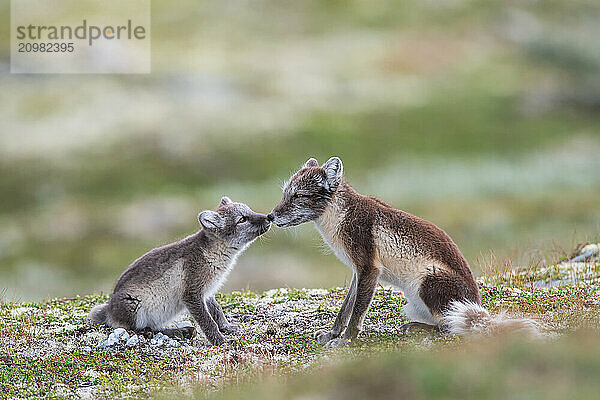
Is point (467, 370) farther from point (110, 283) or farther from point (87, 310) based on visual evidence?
point (110, 283)

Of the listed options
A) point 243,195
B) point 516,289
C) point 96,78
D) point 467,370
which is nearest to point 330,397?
point 467,370

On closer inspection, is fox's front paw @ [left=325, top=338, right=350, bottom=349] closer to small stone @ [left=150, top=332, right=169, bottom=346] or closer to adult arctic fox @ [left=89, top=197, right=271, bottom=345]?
adult arctic fox @ [left=89, top=197, right=271, bottom=345]

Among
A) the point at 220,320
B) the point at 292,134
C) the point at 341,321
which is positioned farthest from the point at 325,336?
the point at 292,134

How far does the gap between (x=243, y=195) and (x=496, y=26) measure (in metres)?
23.4

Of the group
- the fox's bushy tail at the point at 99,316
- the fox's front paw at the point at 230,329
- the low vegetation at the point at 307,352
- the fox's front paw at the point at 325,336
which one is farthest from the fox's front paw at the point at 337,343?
the fox's bushy tail at the point at 99,316

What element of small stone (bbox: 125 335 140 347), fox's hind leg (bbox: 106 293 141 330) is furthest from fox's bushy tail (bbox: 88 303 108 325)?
small stone (bbox: 125 335 140 347)

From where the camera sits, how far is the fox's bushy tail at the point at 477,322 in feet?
37.0

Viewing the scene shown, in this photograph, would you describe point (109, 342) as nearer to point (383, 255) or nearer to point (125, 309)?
point (125, 309)

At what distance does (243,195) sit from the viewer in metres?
37.9

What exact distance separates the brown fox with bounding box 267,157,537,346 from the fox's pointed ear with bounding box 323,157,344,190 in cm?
2

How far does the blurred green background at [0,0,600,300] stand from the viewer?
36000 millimetres

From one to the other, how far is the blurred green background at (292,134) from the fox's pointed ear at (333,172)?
17.9 metres

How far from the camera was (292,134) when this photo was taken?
139ft

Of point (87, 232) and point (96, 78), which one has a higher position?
point (96, 78)
